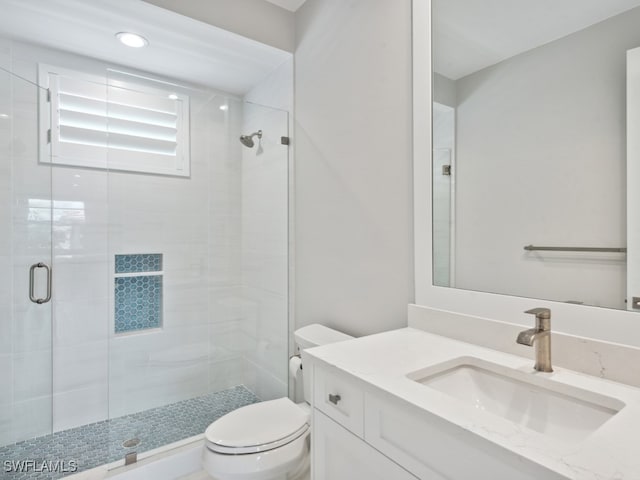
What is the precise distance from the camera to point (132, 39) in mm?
1999

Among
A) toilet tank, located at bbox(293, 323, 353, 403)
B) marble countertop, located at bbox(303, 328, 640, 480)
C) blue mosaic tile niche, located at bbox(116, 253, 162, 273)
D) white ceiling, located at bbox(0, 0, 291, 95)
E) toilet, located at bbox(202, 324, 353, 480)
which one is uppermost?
white ceiling, located at bbox(0, 0, 291, 95)

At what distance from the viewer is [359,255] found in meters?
1.72

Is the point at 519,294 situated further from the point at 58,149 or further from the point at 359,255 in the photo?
the point at 58,149

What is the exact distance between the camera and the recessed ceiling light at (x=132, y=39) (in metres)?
1.96

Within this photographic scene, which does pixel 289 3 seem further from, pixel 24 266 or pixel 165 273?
pixel 24 266

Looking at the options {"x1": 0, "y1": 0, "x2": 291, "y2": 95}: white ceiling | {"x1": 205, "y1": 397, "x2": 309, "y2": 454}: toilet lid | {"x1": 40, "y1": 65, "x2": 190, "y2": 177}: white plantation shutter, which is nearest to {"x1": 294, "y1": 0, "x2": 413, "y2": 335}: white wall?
{"x1": 0, "y1": 0, "x2": 291, "y2": 95}: white ceiling

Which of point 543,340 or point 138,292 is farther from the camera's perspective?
point 138,292

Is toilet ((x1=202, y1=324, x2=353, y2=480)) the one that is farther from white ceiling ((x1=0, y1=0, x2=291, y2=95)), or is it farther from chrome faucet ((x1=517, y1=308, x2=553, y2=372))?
white ceiling ((x1=0, y1=0, x2=291, y2=95))

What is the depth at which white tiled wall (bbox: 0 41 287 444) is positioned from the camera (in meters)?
2.01

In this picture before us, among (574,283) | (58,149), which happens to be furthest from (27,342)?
(574,283)

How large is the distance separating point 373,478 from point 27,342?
214 centimetres

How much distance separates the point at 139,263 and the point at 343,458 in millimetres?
1771

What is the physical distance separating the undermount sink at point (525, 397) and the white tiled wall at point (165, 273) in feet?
4.49

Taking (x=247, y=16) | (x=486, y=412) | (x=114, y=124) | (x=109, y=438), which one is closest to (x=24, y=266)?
(x=114, y=124)
